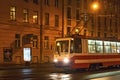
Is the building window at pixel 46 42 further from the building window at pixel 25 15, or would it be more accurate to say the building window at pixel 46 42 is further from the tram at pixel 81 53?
the tram at pixel 81 53

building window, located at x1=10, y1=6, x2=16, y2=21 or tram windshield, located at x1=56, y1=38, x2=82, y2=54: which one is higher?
building window, located at x1=10, y1=6, x2=16, y2=21

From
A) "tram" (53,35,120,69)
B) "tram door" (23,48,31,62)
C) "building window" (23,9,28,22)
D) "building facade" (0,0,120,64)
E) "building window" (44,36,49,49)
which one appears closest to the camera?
"tram" (53,35,120,69)

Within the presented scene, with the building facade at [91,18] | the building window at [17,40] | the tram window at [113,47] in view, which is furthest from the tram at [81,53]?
the building facade at [91,18]

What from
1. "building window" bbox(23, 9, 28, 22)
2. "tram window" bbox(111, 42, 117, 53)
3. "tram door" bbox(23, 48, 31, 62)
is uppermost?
"building window" bbox(23, 9, 28, 22)

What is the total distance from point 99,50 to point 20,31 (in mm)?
17124

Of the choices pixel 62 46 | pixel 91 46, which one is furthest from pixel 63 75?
pixel 91 46

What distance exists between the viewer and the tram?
104 ft

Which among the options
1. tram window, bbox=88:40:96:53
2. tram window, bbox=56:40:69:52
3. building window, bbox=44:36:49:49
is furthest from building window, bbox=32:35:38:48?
tram window, bbox=56:40:69:52

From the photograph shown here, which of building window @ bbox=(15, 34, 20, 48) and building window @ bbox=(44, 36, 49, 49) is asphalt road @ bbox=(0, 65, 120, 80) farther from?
building window @ bbox=(44, 36, 49, 49)

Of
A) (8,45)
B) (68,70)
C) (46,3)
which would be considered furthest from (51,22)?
(68,70)

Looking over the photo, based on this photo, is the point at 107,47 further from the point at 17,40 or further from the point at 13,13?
the point at 13,13

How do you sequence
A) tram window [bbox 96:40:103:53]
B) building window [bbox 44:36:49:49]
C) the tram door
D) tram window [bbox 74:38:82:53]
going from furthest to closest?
building window [bbox 44:36:49:49], the tram door, tram window [bbox 96:40:103:53], tram window [bbox 74:38:82:53]

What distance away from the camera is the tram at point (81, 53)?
31.8 m

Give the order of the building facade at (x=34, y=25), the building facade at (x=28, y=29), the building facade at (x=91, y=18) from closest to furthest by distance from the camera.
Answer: the building facade at (x=28, y=29), the building facade at (x=34, y=25), the building facade at (x=91, y=18)
